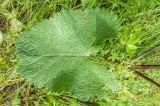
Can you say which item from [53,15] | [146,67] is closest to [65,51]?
[53,15]

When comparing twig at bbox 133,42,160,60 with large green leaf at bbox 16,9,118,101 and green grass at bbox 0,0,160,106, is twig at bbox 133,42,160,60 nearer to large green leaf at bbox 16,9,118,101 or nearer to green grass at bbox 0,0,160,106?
green grass at bbox 0,0,160,106

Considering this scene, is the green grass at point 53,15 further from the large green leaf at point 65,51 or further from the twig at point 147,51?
the large green leaf at point 65,51

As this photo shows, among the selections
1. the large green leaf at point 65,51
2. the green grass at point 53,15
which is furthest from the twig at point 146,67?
the large green leaf at point 65,51

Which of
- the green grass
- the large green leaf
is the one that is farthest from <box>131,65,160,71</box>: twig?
the large green leaf

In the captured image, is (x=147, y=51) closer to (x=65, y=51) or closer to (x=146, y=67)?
(x=146, y=67)

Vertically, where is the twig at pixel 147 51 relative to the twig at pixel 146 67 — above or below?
above
